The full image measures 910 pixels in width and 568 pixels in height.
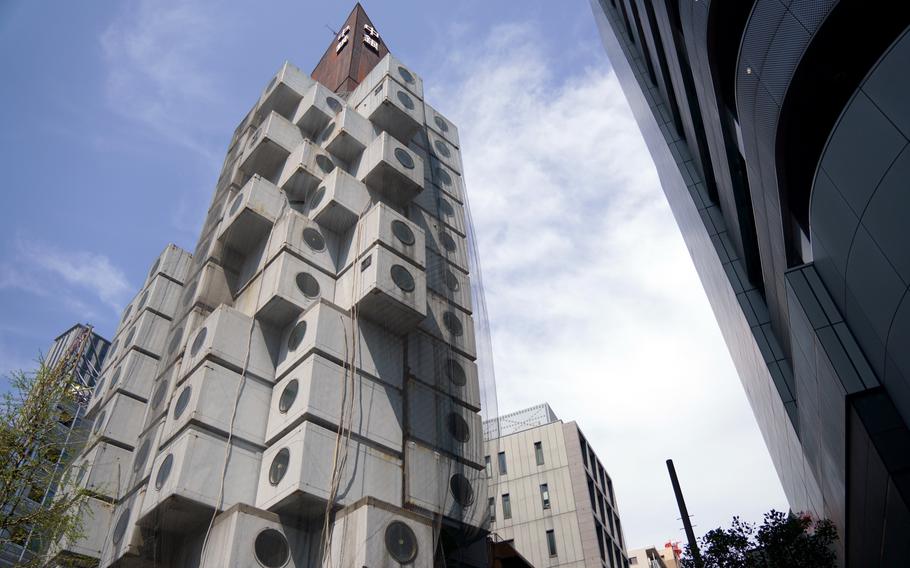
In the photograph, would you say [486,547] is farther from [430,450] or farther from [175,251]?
[175,251]

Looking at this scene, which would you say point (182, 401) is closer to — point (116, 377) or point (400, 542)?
point (400, 542)

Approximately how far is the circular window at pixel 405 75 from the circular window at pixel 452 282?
13.6m

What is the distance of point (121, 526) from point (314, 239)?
12977mm

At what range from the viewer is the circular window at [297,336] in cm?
2312

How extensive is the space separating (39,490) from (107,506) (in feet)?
35.0

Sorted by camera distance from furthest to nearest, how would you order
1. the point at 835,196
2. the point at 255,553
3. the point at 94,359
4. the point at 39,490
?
the point at 94,359 < the point at 255,553 < the point at 39,490 < the point at 835,196

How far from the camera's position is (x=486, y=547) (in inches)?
947

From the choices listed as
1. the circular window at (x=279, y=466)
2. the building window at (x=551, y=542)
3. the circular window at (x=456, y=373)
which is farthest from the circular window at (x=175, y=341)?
the building window at (x=551, y=542)

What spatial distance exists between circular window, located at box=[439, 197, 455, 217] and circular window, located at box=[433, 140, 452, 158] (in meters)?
4.64

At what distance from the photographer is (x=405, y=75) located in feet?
122

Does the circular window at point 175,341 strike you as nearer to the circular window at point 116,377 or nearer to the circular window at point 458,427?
the circular window at point 116,377

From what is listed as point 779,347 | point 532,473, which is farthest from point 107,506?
point 532,473

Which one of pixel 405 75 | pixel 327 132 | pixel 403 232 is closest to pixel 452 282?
pixel 403 232

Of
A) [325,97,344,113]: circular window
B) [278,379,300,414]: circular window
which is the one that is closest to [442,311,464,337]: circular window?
[278,379,300,414]: circular window
